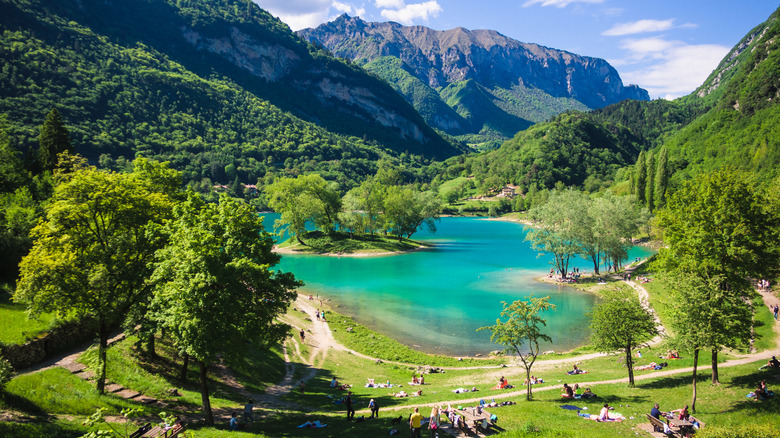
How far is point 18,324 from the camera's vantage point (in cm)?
2075

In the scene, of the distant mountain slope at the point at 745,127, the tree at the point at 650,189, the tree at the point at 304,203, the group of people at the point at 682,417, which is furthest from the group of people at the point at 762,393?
the tree at the point at 650,189

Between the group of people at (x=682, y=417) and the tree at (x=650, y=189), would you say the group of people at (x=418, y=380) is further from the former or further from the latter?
the tree at (x=650, y=189)

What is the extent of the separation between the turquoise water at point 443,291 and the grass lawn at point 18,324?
29.7 meters

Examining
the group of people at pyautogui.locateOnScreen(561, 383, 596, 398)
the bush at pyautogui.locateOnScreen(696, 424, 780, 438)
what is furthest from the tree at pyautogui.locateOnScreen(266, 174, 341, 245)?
the bush at pyautogui.locateOnScreen(696, 424, 780, 438)

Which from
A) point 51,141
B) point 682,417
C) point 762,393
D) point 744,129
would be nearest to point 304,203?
point 51,141

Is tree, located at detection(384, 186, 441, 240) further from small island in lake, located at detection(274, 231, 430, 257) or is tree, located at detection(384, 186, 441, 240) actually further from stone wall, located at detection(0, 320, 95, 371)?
stone wall, located at detection(0, 320, 95, 371)

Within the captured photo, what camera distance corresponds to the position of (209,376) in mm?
24969

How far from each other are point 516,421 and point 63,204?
23.5 metres

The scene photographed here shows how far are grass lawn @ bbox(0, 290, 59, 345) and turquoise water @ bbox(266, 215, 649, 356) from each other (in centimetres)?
2968

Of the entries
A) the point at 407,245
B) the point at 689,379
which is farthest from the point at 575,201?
the point at 689,379

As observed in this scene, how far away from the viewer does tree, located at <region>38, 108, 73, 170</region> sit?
49444 mm

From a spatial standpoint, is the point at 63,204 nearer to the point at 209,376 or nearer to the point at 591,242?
the point at 209,376

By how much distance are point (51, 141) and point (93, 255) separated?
150 feet

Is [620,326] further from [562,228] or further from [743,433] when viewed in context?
[562,228]
